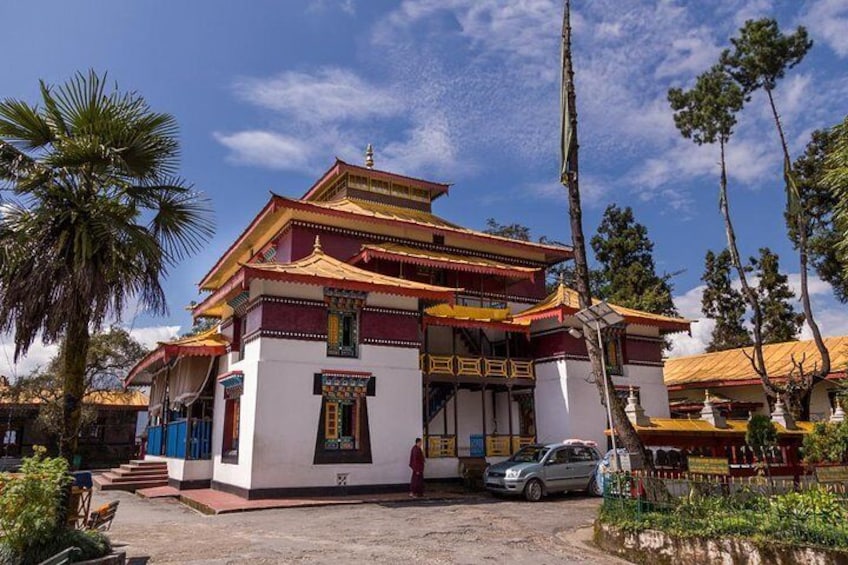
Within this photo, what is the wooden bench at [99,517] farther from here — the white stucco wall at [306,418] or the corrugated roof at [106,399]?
the corrugated roof at [106,399]

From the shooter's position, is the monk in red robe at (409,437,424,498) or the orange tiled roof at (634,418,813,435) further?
the monk in red robe at (409,437,424,498)

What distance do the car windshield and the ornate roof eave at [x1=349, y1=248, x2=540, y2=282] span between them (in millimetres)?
7459

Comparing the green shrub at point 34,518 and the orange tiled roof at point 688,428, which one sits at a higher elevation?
the orange tiled roof at point 688,428

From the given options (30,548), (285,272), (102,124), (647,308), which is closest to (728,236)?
(647,308)

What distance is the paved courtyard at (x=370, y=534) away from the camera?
31.1ft

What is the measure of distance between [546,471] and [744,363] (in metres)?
17.1

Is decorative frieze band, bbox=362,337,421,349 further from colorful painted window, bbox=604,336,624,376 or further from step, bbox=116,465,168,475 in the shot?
step, bbox=116,465,168,475

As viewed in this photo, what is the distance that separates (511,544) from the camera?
10617 millimetres

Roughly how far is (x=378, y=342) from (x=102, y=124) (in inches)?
397

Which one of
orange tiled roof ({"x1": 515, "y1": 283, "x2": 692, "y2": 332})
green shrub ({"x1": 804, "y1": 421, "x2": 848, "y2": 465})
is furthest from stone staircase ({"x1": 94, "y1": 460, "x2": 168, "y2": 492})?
green shrub ({"x1": 804, "y1": 421, "x2": 848, "y2": 465})

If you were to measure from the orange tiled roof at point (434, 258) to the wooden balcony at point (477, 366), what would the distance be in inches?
134

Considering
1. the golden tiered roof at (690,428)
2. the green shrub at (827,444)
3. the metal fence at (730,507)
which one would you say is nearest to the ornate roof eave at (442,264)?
the golden tiered roof at (690,428)

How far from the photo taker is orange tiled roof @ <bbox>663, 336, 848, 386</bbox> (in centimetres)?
2711

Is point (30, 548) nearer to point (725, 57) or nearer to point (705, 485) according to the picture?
point (705, 485)
